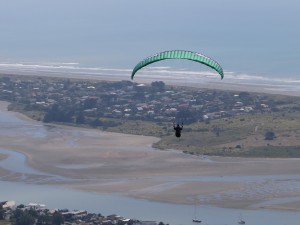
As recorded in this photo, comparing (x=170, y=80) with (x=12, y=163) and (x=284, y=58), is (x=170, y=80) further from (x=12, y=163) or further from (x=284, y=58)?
(x=12, y=163)

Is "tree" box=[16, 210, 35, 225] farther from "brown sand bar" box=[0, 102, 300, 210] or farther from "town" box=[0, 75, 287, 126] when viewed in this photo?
"town" box=[0, 75, 287, 126]

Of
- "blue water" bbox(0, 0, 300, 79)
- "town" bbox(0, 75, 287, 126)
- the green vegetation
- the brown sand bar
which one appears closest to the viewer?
the brown sand bar

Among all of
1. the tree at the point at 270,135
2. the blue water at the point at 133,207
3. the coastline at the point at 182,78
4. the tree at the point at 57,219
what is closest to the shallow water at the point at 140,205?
the blue water at the point at 133,207

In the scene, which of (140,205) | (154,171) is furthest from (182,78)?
(140,205)

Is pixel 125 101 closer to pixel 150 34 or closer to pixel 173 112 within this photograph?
pixel 173 112

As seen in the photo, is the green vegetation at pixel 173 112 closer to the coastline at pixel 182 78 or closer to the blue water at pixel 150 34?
the coastline at pixel 182 78

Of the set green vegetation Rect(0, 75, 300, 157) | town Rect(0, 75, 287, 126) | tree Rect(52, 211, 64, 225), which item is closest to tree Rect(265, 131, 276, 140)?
green vegetation Rect(0, 75, 300, 157)
